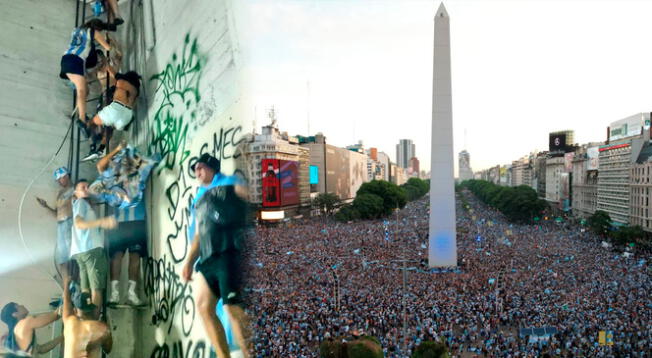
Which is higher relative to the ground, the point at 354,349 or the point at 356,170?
the point at 356,170

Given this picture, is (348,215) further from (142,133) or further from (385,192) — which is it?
(142,133)

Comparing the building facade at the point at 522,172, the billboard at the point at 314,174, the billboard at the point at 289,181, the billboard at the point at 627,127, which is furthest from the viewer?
the building facade at the point at 522,172

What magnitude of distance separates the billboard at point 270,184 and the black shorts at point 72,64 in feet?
183

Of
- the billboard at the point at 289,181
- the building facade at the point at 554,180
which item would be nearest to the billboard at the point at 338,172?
the billboard at the point at 289,181

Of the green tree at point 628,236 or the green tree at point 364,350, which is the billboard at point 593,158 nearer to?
the green tree at point 628,236

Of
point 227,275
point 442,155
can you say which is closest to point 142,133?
point 227,275

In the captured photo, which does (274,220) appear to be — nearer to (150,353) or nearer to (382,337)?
(382,337)

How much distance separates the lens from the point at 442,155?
25062mm

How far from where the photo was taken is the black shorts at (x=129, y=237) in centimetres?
387

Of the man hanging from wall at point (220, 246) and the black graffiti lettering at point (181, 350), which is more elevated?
the man hanging from wall at point (220, 246)

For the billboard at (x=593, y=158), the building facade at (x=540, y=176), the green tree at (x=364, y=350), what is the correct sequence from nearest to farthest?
1. the green tree at (x=364, y=350)
2. the billboard at (x=593, y=158)
3. the building facade at (x=540, y=176)

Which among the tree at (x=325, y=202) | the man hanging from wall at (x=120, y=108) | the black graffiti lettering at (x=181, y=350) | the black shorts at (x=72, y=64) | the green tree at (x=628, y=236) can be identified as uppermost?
the black shorts at (x=72, y=64)

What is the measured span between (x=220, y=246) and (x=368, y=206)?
55802 millimetres

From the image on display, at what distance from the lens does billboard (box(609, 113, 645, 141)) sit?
176 feet
